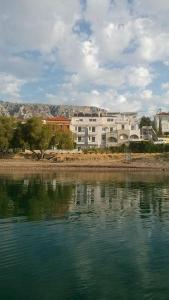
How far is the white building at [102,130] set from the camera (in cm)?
12381

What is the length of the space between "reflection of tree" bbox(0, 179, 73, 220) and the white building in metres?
65.2

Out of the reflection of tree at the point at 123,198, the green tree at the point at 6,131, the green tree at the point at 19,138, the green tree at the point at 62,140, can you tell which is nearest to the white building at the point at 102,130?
the green tree at the point at 62,140

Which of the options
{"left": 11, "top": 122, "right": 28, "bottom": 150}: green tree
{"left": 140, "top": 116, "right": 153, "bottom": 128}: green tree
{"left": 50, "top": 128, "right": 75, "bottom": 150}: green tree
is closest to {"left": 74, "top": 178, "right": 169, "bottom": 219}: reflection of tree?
{"left": 11, "top": 122, "right": 28, "bottom": 150}: green tree

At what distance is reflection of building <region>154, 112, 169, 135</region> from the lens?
165000 mm

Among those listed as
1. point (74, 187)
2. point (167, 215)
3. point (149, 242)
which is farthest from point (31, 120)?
point (149, 242)

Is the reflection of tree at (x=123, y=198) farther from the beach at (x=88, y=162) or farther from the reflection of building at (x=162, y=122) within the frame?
the reflection of building at (x=162, y=122)

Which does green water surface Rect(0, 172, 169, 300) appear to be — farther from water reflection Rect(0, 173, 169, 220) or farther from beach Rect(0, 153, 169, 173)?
beach Rect(0, 153, 169, 173)

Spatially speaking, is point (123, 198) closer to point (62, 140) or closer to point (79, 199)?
point (79, 199)

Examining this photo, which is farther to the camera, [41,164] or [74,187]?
[41,164]

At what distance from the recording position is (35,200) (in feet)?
143

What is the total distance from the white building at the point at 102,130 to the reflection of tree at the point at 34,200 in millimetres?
65234

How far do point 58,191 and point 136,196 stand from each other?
915cm

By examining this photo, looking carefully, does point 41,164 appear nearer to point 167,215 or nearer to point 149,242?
point 167,215

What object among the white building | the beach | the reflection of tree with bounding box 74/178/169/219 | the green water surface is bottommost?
the green water surface
